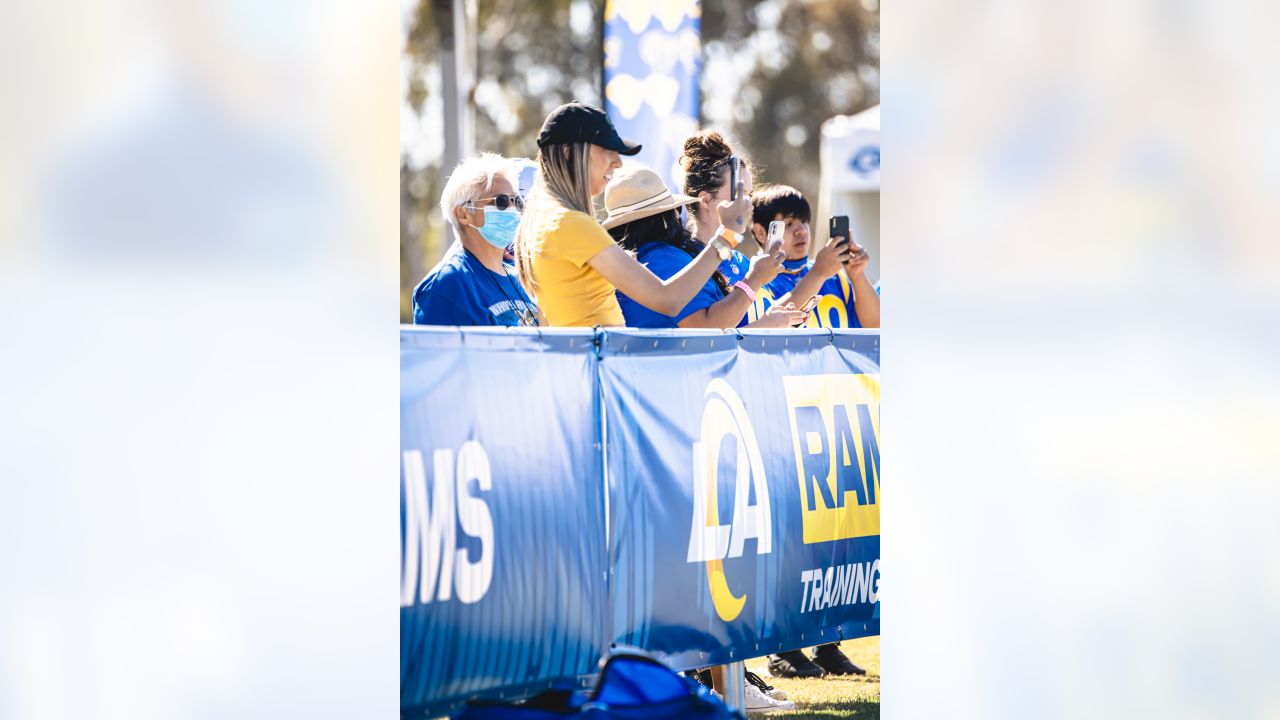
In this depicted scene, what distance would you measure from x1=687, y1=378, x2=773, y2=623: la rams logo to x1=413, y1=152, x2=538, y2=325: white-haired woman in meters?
0.74

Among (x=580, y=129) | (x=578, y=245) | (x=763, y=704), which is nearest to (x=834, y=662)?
(x=763, y=704)

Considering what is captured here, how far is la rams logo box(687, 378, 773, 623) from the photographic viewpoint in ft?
12.4

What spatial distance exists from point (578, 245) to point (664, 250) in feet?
1.83

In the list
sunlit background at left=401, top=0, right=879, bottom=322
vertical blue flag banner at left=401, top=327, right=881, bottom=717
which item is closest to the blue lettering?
vertical blue flag banner at left=401, top=327, right=881, bottom=717

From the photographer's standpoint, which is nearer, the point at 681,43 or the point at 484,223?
the point at 484,223

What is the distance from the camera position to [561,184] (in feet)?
13.0
